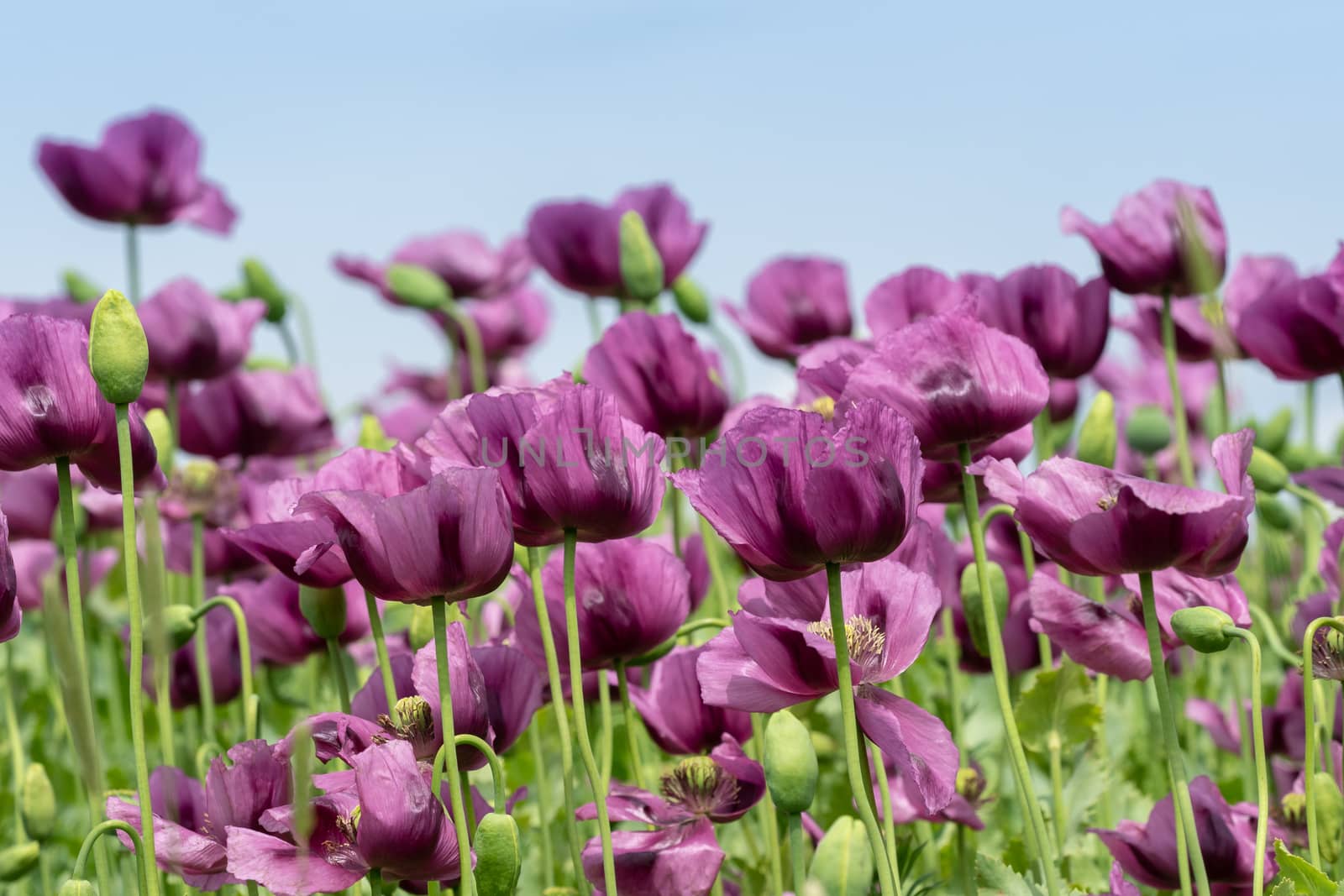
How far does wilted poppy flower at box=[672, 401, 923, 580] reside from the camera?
3.76 ft

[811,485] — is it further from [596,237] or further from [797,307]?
[596,237]

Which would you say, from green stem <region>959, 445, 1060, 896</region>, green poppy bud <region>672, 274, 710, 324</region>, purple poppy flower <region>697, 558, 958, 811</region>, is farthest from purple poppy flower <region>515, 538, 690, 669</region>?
green poppy bud <region>672, 274, 710, 324</region>

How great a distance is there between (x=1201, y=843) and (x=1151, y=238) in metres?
0.83

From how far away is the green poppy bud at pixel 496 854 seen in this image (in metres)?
1.17

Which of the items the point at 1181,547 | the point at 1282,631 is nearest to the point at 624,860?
the point at 1181,547

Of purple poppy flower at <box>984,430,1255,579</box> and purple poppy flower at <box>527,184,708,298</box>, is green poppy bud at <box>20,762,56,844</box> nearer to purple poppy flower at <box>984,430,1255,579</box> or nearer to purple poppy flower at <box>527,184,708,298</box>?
purple poppy flower at <box>984,430,1255,579</box>

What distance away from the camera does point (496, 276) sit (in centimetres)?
441

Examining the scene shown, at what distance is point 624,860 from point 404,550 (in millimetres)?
427

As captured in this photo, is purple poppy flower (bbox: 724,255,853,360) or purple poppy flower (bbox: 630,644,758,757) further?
purple poppy flower (bbox: 724,255,853,360)

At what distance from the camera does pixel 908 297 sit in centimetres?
196

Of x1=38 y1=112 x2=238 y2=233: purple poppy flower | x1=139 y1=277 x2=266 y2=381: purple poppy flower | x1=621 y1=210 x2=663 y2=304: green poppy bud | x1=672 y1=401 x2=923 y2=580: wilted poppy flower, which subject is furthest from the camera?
x1=38 y1=112 x2=238 y2=233: purple poppy flower

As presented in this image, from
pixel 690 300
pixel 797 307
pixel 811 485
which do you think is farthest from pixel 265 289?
pixel 811 485

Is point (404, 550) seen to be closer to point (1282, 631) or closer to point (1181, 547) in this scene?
point (1181, 547)

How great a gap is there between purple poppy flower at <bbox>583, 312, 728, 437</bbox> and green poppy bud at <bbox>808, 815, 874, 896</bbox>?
0.54m
